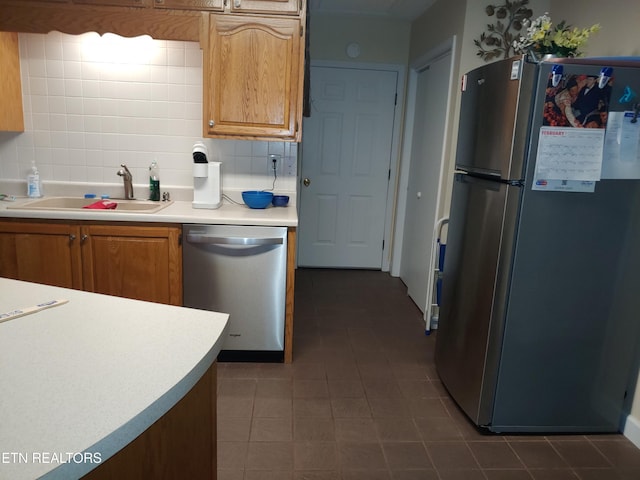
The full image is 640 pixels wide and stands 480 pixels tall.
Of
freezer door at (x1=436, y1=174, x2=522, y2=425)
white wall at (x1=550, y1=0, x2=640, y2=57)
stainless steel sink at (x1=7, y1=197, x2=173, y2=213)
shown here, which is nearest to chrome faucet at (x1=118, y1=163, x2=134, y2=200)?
stainless steel sink at (x1=7, y1=197, x2=173, y2=213)

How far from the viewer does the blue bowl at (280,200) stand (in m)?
3.05

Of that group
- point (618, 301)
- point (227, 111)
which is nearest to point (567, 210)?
point (618, 301)

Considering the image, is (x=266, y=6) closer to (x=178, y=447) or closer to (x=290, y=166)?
(x=290, y=166)

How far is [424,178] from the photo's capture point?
12.9ft

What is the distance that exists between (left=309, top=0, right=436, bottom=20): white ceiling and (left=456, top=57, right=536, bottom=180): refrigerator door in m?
1.81

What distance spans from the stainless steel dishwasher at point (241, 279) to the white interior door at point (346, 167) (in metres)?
2.01

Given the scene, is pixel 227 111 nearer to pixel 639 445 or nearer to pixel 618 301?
pixel 618 301

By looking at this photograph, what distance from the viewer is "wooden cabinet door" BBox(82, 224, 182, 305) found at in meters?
2.57

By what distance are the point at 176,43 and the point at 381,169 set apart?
233 centimetres

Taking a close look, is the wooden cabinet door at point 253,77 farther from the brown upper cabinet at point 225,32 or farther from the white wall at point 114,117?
the white wall at point 114,117

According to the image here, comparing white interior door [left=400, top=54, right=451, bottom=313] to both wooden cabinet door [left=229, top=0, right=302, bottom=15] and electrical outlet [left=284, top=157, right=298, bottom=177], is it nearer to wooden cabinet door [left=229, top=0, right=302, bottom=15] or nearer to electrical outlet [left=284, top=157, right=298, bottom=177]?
electrical outlet [left=284, top=157, right=298, bottom=177]

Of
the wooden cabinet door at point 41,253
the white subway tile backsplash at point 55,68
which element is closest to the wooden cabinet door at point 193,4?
the white subway tile backsplash at point 55,68

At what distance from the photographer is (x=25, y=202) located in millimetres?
2818

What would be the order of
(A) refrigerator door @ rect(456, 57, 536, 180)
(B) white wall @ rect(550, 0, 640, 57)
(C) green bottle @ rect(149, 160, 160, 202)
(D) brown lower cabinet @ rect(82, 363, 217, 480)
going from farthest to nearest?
(C) green bottle @ rect(149, 160, 160, 202)
(B) white wall @ rect(550, 0, 640, 57)
(A) refrigerator door @ rect(456, 57, 536, 180)
(D) brown lower cabinet @ rect(82, 363, 217, 480)
